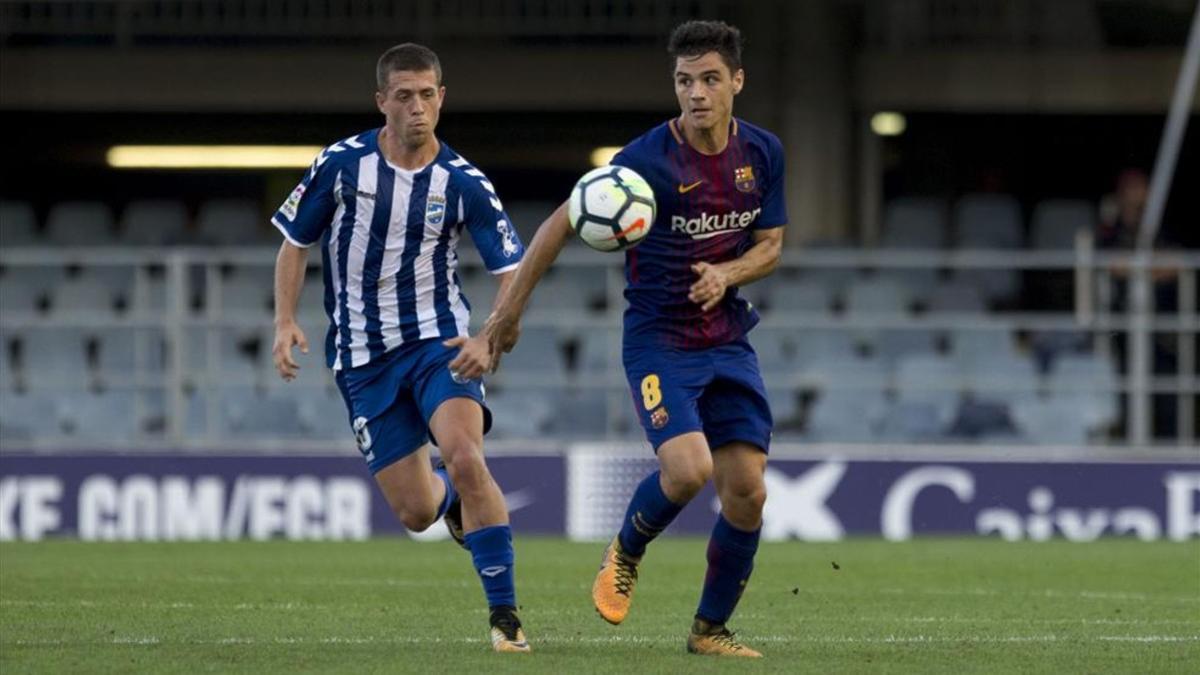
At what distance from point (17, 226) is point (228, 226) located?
5.99 ft

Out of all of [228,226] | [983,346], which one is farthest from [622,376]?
[228,226]

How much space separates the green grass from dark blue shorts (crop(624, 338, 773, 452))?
2.55 ft

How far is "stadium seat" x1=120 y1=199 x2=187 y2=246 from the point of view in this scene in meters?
20.5

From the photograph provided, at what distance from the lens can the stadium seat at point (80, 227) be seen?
20.3m

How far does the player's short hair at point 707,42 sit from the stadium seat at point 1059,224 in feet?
42.0

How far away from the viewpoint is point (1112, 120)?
75.4 ft

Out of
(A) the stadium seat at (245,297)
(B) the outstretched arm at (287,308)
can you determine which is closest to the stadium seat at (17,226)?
(A) the stadium seat at (245,297)

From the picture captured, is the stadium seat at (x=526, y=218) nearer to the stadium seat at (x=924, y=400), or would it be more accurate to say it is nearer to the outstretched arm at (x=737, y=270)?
the stadium seat at (x=924, y=400)

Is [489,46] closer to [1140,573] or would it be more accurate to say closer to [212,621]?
[1140,573]

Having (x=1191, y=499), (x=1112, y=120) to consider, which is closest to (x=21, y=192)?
(x=1112, y=120)

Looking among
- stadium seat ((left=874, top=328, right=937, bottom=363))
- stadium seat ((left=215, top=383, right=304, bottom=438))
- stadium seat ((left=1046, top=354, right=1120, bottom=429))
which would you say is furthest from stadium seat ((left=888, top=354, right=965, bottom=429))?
stadium seat ((left=215, top=383, right=304, bottom=438))

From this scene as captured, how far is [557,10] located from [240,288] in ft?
12.3

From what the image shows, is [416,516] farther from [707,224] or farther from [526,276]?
[707,224]

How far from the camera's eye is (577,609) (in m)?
10.1
